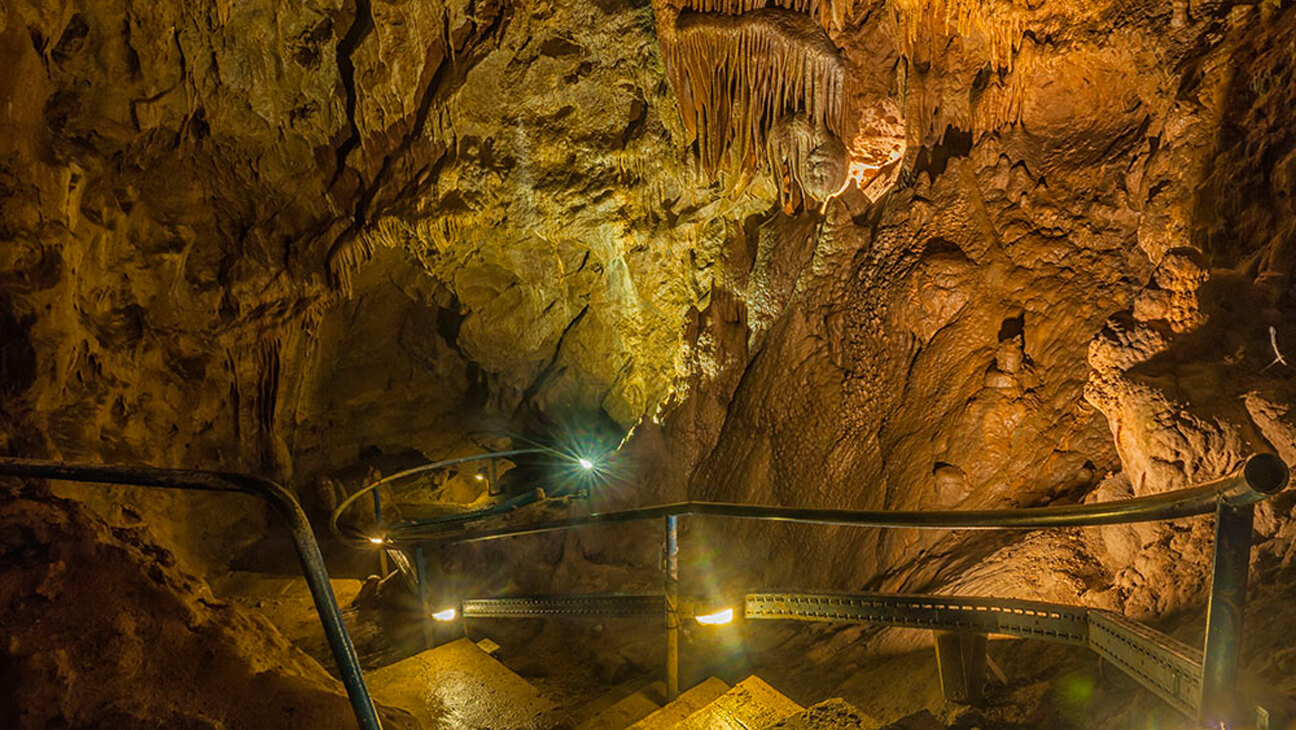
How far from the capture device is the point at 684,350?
24.8 feet

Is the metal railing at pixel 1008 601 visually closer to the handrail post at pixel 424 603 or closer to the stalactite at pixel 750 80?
the handrail post at pixel 424 603

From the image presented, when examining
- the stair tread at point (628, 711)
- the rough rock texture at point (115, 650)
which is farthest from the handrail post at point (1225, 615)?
the stair tread at point (628, 711)

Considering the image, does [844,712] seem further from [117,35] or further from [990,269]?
[117,35]

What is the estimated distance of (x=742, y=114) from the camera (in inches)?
245

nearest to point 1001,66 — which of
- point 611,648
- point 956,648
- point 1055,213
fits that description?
point 1055,213

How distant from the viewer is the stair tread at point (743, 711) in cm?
305

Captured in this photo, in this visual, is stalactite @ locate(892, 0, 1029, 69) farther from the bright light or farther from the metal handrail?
the metal handrail

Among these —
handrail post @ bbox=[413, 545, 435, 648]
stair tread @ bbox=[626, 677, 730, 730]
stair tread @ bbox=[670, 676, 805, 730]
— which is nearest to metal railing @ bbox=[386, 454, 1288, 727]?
stair tread @ bbox=[626, 677, 730, 730]

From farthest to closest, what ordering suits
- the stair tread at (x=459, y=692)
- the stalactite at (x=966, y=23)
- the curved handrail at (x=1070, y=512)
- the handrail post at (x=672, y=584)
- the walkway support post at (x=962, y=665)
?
1. the stalactite at (x=966, y=23)
2. the stair tread at (x=459, y=692)
3. the handrail post at (x=672, y=584)
4. the walkway support post at (x=962, y=665)
5. the curved handrail at (x=1070, y=512)

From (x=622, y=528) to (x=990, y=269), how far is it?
3.81 meters

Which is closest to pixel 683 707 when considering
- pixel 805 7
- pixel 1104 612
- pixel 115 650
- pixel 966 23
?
pixel 1104 612

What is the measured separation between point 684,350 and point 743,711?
4679 mm

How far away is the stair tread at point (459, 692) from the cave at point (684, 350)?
0.03 metres

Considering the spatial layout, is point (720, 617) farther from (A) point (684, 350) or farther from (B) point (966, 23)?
(A) point (684, 350)
